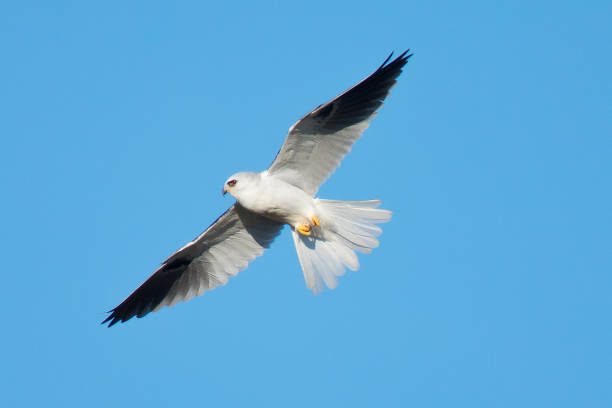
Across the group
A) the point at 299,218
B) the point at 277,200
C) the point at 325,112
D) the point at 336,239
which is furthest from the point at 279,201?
the point at 325,112

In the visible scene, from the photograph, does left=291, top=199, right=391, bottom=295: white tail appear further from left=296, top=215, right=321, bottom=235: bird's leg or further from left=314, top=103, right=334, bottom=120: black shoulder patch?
left=314, top=103, right=334, bottom=120: black shoulder patch

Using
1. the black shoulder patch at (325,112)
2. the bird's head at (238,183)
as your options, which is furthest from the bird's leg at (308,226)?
the black shoulder patch at (325,112)

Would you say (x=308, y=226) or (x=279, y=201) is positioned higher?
(x=279, y=201)

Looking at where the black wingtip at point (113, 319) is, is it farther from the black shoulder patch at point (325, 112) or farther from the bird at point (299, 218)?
the black shoulder patch at point (325, 112)

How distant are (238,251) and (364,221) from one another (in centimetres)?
143

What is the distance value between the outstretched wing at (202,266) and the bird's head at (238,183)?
679 mm

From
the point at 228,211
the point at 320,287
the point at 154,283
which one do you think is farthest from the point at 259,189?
the point at 154,283

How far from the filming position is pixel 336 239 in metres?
8.38

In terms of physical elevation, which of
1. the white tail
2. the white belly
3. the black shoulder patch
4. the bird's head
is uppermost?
the black shoulder patch

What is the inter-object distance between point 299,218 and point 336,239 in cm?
42

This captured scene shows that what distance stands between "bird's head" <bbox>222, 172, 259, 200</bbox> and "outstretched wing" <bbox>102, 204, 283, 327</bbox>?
2.23ft

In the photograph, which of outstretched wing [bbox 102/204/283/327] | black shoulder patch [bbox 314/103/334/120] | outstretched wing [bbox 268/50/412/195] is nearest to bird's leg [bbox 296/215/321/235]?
outstretched wing [bbox 268/50/412/195]

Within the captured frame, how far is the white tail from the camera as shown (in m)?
8.20

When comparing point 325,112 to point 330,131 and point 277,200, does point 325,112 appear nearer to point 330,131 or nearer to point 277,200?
point 330,131
